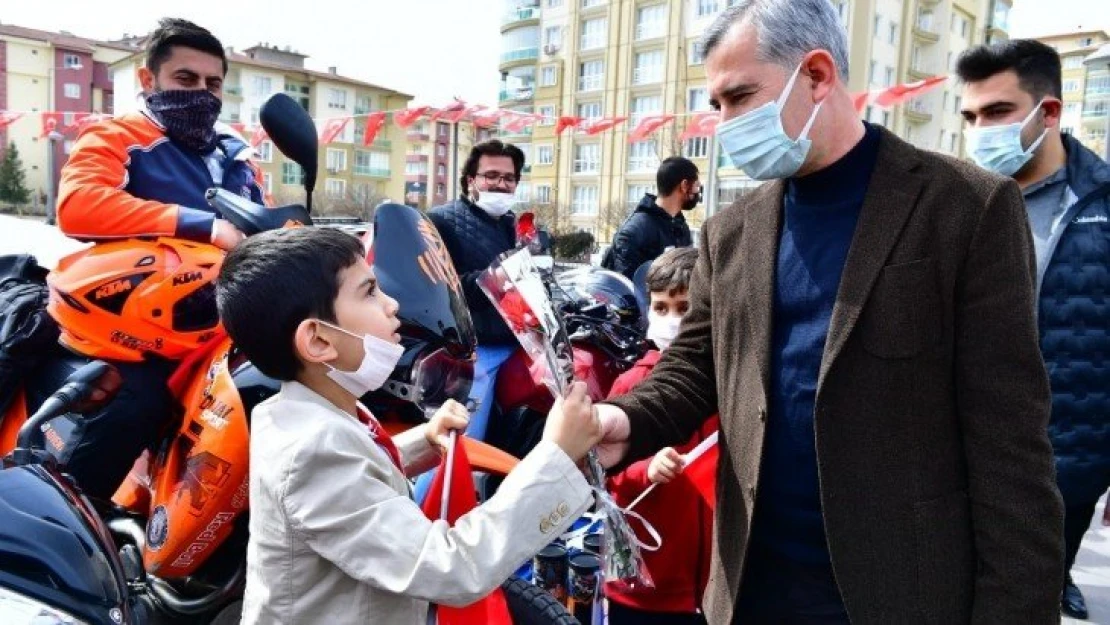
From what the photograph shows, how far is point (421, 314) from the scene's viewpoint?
2084 millimetres

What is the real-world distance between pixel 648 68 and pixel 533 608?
47.2 meters

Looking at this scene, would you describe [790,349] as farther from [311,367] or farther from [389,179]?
[389,179]

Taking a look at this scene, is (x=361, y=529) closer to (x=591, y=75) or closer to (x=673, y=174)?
(x=673, y=174)

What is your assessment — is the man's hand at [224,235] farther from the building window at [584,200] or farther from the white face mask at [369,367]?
the building window at [584,200]

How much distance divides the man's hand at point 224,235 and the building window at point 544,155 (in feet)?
159

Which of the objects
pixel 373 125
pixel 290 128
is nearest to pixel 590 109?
pixel 373 125

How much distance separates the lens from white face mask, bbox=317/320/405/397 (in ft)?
5.13

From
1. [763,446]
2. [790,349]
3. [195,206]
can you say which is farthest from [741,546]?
[195,206]

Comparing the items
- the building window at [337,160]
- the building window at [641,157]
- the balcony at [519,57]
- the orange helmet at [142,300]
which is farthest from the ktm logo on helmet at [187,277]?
the building window at [337,160]

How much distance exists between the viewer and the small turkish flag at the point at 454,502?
154 cm

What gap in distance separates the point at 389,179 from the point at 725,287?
6072cm

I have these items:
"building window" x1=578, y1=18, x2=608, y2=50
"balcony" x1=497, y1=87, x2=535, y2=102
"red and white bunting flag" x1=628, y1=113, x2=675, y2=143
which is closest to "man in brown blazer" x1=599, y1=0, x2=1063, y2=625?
"red and white bunting flag" x1=628, y1=113, x2=675, y2=143

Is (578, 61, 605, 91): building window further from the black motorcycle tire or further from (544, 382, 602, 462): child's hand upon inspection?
(544, 382, 602, 462): child's hand

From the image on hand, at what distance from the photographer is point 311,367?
1.56 meters
